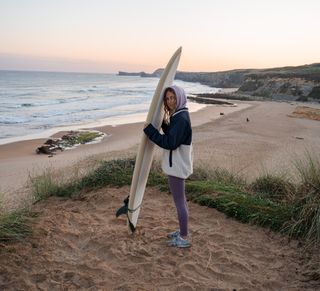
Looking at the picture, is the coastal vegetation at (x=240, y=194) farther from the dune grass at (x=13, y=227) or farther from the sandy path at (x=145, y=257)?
the sandy path at (x=145, y=257)

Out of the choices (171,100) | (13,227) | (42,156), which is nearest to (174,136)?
(171,100)

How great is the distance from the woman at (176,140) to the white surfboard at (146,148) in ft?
0.74

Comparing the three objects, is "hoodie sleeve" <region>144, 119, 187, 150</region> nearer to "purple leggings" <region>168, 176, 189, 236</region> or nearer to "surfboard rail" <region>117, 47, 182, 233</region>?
"purple leggings" <region>168, 176, 189, 236</region>

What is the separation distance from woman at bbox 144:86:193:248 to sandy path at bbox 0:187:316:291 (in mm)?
638

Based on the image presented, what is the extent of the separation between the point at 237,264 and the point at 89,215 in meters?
2.21

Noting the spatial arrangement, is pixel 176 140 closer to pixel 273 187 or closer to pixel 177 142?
pixel 177 142


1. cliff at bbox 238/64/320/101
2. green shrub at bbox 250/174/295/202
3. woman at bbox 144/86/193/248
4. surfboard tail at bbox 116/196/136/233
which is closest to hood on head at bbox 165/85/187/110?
woman at bbox 144/86/193/248

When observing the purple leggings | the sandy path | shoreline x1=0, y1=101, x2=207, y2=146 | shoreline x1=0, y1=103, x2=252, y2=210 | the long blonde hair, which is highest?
the long blonde hair

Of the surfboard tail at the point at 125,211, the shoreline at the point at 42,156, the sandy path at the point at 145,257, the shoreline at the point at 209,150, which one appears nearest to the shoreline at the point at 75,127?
the shoreline at the point at 42,156

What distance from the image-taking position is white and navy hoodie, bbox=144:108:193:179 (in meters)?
3.80

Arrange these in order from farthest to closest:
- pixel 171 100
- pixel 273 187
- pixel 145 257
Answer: pixel 273 187 → pixel 145 257 → pixel 171 100

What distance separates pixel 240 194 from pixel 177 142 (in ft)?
7.31

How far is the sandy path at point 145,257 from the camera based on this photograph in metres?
3.65

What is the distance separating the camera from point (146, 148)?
4484mm
